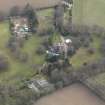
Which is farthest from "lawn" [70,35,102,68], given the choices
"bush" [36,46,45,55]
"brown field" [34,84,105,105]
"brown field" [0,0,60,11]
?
"brown field" [0,0,60,11]

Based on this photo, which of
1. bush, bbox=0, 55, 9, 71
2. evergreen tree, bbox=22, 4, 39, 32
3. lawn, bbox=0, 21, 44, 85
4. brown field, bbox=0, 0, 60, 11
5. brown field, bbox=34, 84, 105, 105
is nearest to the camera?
brown field, bbox=34, 84, 105, 105

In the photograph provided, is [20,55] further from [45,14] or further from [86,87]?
[45,14]

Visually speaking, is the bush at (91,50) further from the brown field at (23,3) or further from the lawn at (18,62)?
the brown field at (23,3)

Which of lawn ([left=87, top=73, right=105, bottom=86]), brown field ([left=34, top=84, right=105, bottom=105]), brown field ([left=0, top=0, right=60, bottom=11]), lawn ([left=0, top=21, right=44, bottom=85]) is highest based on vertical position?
brown field ([left=0, top=0, right=60, bottom=11])

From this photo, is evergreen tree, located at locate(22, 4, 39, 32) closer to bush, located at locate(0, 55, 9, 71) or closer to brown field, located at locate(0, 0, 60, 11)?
brown field, located at locate(0, 0, 60, 11)

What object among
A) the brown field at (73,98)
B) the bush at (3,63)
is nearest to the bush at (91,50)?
the brown field at (73,98)

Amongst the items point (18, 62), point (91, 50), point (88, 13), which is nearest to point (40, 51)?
point (18, 62)

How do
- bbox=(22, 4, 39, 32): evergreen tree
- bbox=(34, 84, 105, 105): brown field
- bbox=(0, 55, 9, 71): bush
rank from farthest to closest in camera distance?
bbox=(22, 4, 39, 32): evergreen tree → bbox=(0, 55, 9, 71): bush → bbox=(34, 84, 105, 105): brown field

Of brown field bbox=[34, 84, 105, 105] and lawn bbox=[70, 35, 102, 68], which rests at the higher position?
lawn bbox=[70, 35, 102, 68]
